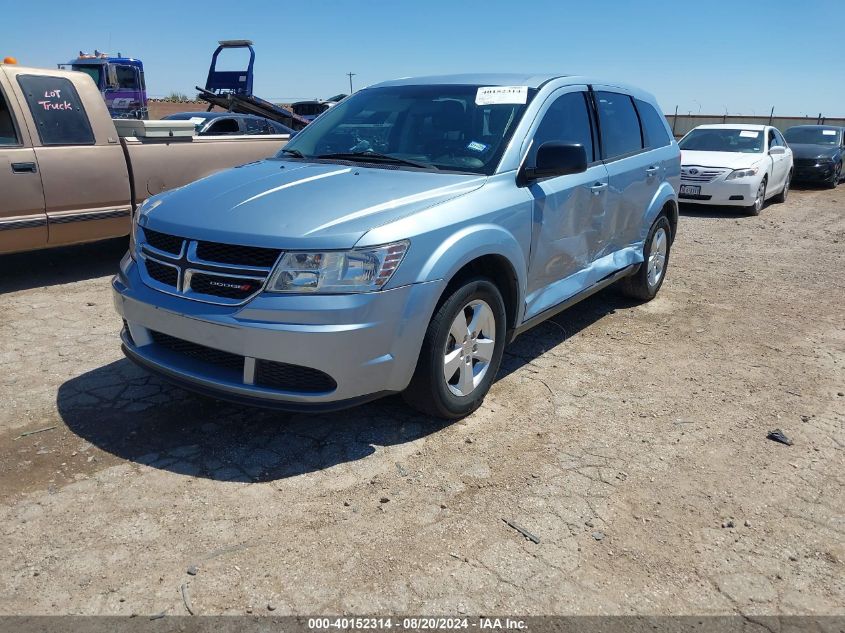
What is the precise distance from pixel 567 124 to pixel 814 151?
1477 cm

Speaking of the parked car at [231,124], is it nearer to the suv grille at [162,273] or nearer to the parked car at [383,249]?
the parked car at [383,249]

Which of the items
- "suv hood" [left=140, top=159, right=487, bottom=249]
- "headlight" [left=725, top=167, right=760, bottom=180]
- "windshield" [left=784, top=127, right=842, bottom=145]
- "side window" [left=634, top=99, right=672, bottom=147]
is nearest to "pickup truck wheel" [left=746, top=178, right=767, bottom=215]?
"headlight" [left=725, top=167, right=760, bottom=180]

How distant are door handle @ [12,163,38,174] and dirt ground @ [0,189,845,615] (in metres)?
1.39

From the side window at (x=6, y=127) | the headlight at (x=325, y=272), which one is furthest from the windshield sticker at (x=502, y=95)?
the side window at (x=6, y=127)

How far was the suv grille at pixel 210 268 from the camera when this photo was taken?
3.09m

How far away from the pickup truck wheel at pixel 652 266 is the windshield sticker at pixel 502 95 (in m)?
2.15

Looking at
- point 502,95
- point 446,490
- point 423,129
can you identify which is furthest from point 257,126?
point 446,490

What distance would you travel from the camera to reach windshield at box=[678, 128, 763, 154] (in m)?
12.6

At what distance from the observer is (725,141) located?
505 inches

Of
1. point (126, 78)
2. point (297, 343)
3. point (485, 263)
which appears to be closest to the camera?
point (297, 343)

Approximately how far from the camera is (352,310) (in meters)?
3.03

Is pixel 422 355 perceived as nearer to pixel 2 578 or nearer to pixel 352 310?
pixel 352 310

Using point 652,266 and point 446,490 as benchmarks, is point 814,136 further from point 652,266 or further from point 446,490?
point 446,490

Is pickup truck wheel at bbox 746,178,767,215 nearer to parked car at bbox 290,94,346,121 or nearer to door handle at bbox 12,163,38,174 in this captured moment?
door handle at bbox 12,163,38,174
